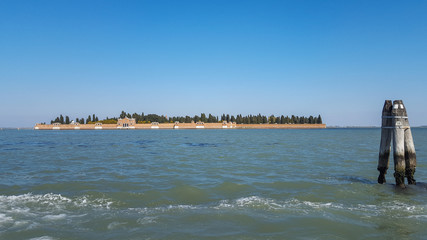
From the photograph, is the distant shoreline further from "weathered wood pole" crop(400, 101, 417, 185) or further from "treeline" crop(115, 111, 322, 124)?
"weathered wood pole" crop(400, 101, 417, 185)

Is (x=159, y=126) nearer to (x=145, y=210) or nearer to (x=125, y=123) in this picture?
(x=125, y=123)

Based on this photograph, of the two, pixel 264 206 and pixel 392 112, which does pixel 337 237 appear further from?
pixel 392 112

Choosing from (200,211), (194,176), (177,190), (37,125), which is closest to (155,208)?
(200,211)

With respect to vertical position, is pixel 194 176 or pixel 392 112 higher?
pixel 392 112

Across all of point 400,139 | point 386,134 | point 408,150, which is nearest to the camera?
point 400,139

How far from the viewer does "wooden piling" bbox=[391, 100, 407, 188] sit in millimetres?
8633

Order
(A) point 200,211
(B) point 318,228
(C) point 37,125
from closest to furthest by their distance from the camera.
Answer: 1. (B) point 318,228
2. (A) point 200,211
3. (C) point 37,125

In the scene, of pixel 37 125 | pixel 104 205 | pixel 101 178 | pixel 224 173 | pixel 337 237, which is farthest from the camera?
pixel 37 125

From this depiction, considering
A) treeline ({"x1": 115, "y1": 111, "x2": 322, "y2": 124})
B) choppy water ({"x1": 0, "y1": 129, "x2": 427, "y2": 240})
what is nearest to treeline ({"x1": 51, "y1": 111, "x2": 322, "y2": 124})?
treeline ({"x1": 115, "y1": 111, "x2": 322, "y2": 124})

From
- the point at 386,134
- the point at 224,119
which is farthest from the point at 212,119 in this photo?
the point at 386,134

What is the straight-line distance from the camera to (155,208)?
6.56 m

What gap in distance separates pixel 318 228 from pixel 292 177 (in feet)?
18.2

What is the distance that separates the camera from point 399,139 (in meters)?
8.63

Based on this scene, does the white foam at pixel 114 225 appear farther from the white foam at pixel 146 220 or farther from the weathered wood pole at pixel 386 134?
the weathered wood pole at pixel 386 134
